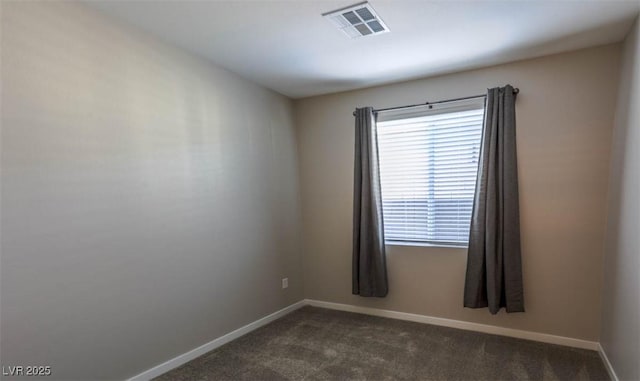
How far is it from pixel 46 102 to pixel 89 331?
1.41 meters

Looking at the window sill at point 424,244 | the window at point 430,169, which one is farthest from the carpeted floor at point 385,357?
the window at point 430,169

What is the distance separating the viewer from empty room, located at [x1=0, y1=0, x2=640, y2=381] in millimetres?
2025

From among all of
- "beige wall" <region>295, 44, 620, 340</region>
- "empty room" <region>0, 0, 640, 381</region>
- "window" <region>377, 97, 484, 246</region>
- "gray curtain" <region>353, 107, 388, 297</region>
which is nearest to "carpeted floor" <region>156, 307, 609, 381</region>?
"empty room" <region>0, 0, 640, 381</region>

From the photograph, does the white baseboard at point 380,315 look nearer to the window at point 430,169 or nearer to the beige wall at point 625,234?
the beige wall at point 625,234

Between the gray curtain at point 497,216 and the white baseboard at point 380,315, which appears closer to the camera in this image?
the white baseboard at point 380,315

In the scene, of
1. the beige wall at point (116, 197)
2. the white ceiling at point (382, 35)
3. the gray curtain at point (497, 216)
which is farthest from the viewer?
the gray curtain at point (497, 216)

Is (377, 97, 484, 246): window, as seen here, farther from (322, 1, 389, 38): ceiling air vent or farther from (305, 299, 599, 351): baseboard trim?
(322, 1, 389, 38): ceiling air vent

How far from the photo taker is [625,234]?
7.62ft

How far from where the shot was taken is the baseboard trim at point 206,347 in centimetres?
248

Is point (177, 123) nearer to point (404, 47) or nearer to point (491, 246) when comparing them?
point (404, 47)

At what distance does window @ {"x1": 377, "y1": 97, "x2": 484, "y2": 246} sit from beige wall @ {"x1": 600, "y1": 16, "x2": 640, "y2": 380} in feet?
3.32

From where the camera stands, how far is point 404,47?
9.11 feet

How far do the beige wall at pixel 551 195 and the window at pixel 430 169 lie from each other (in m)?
0.16

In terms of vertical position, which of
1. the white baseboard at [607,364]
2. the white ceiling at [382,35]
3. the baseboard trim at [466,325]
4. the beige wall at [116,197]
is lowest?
the baseboard trim at [466,325]
